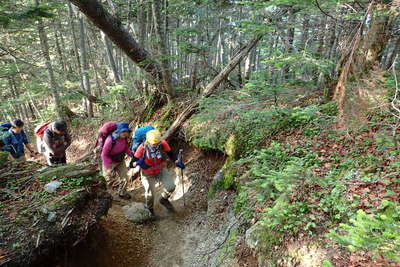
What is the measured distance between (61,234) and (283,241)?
11.0 feet

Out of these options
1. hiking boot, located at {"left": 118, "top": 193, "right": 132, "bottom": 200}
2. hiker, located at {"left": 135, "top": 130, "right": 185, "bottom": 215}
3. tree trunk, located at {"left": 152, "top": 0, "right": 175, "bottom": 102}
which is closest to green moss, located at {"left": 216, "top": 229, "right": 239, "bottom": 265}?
hiker, located at {"left": 135, "top": 130, "right": 185, "bottom": 215}

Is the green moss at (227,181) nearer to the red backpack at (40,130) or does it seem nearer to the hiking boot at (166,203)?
the hiking boot at (166,203)

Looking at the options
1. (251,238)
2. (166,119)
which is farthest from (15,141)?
(251,238)

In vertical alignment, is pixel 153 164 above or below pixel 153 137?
below

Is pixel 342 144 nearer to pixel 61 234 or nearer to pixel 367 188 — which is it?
pixel 367 188

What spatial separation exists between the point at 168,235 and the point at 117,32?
6079 mm

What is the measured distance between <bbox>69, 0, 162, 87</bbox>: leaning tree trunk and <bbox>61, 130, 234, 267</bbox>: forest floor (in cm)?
408

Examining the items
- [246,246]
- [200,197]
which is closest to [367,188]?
[246,246]

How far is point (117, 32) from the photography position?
6.78 m

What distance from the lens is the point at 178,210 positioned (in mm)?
6570

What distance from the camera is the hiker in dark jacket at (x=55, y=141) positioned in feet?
19.2

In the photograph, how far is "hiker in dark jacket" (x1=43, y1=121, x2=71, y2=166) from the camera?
230 inches

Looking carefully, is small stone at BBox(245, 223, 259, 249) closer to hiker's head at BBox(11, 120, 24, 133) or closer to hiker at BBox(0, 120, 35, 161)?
hiker at BBox(0, 120, 35, 161)

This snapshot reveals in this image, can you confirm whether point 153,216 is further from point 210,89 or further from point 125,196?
point 210,89
